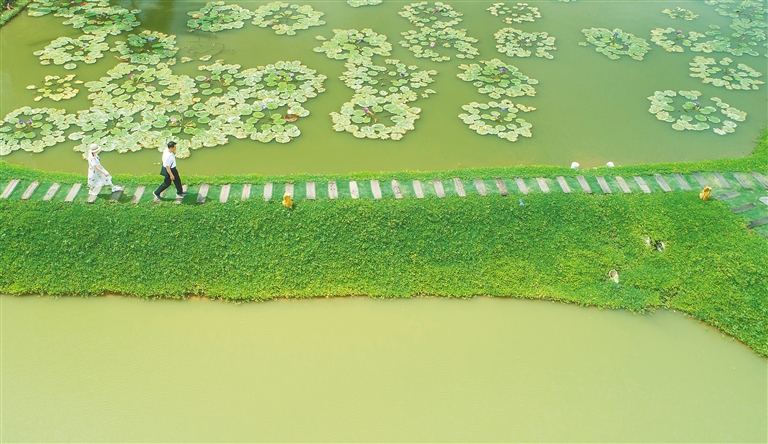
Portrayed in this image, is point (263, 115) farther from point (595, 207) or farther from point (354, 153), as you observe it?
point (595, 207)

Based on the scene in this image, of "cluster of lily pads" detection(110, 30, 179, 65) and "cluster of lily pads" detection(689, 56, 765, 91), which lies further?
"cluster of lily pads" detection(689, 56, 765, 91)

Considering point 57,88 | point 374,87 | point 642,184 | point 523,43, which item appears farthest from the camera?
point 523,43

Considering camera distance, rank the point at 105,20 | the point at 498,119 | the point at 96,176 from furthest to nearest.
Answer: the point at 105,20 → the point at 498,119 → the point at 96,176

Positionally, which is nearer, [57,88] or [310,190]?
[310,190]

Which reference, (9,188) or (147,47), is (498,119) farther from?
(9,188)

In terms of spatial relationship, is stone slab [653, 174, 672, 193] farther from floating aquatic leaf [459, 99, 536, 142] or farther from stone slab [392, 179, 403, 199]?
stone slab [392, 179, 403, 199]

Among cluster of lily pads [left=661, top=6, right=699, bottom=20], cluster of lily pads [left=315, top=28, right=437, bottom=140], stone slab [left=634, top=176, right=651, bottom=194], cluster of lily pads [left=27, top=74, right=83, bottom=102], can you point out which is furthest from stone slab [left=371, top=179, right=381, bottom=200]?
cluster of lily pads [left=661, top=6, right=699, bottom=20]

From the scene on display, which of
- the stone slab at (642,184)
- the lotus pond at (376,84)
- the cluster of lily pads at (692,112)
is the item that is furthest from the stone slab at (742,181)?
the cluster of lily pads at (692,112)

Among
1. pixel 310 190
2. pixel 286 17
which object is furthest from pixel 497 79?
pixel 286 17
